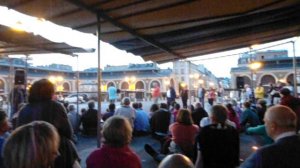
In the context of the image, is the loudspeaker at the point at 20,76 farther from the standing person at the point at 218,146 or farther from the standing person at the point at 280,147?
the standing person at the point at 280,147

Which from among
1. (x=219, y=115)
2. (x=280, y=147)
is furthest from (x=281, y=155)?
(x=219, y=115)

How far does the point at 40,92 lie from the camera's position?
10.5 ft

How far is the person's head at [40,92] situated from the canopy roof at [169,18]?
1410 mm

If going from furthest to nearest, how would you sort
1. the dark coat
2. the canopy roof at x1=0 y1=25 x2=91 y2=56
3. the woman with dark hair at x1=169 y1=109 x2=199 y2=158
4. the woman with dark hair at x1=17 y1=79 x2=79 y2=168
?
the canopy roof at x1=0 y1=25 x2=91 y2=56 < the woman with dark hair at x1=169 y1=109 x2=199 y2=158 < the woman with dark hair at x1=17 y1=79 x2=79 y2=168 < the dark coat

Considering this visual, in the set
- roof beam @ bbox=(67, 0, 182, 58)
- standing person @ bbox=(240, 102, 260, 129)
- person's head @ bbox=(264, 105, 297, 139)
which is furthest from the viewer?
standing person @ bbox=(240, 102, 260, 129)

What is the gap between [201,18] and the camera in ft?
19.3

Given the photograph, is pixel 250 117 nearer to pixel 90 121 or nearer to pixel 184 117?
pixel 90 121

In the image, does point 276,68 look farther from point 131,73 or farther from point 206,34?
point 206,34

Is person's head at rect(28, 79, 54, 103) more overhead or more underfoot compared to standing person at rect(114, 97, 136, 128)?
more overhead

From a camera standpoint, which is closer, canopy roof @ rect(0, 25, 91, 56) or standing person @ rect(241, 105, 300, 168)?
standing person @ rect(241, 105, 300, 168)

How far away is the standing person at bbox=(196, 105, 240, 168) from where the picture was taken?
3.65 metres

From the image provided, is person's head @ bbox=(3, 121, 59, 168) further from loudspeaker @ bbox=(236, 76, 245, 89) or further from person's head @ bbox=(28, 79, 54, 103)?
loudspeaker @ bbox=(236, 76, 245, 89)

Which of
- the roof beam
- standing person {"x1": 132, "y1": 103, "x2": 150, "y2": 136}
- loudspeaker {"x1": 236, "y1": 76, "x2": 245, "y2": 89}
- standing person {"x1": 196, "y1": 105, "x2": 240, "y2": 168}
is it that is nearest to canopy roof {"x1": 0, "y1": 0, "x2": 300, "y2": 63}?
the roof beam

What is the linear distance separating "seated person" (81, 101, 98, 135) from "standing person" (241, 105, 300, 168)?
8.06m
